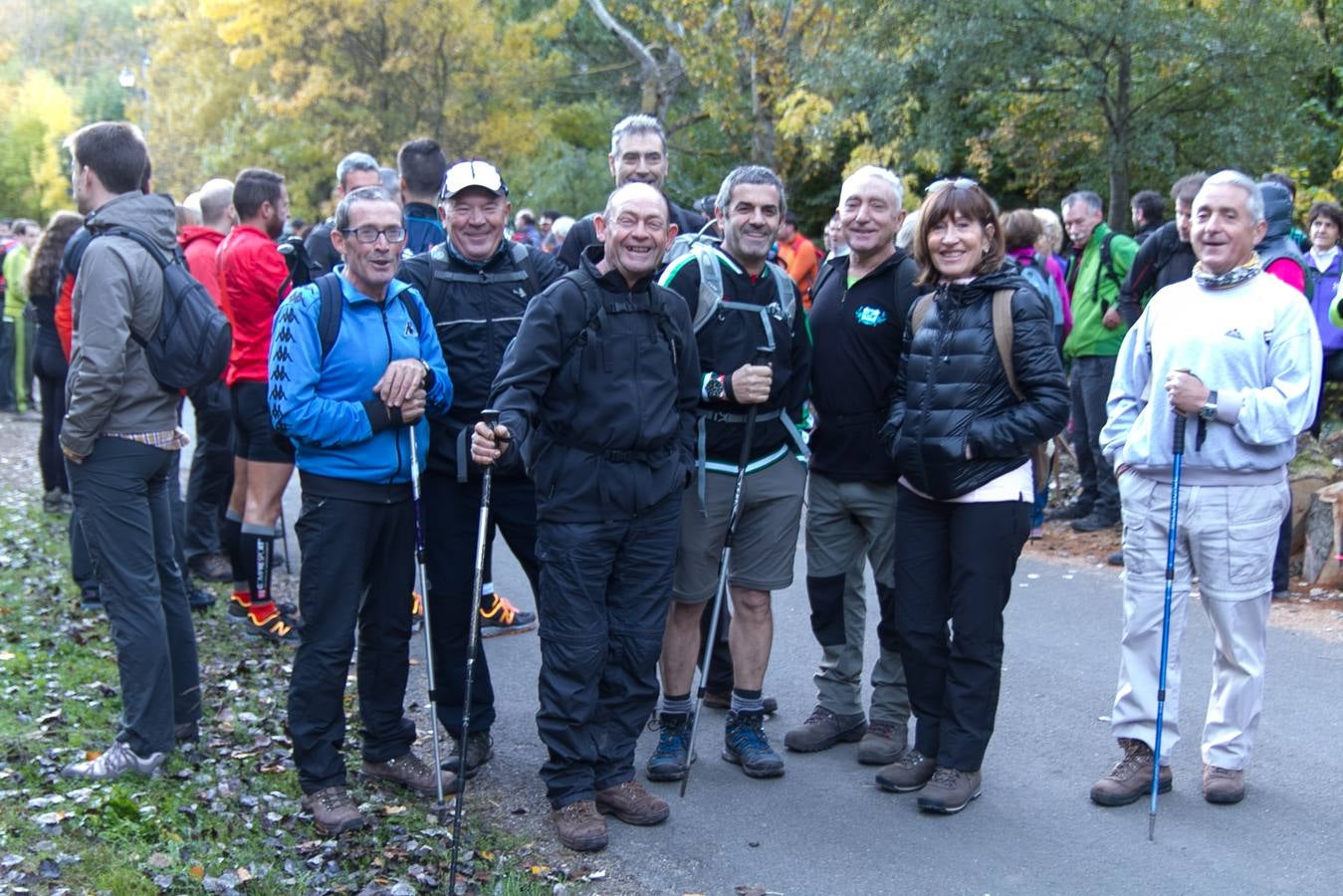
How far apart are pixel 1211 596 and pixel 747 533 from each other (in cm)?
185

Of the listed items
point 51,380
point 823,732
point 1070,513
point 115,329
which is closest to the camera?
point 115,329

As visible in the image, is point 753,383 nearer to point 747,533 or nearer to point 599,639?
point 747,533

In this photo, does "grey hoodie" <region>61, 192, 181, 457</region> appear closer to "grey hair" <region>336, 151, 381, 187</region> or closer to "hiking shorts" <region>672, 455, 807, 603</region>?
"hiking shorts" <region>672, 455, 807, 603</region>

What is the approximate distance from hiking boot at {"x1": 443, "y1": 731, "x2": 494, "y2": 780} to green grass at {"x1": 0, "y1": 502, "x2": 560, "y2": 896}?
306 mm

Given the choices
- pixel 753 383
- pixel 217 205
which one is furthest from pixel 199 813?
pixel 217 205

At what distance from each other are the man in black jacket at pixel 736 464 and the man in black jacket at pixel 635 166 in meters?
1.02

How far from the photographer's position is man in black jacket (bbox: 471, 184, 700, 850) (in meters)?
5.04

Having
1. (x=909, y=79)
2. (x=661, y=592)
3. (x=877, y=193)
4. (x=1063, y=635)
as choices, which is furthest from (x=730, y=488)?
(x=909, y=79)

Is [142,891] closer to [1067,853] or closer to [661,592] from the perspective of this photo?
[661,592]

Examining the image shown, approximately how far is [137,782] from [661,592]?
7.37 ft

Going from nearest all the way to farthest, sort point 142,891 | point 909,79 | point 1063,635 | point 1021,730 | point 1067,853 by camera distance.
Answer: point 142,891 → point 1067,853 → point 1021,730 → point 1063,635 → point 909,79

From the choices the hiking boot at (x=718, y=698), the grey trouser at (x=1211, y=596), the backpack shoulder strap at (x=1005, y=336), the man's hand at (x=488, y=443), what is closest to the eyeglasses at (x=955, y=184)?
the backpack shoulder strap at (x=1005, y=336)

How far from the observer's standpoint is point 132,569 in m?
5.47

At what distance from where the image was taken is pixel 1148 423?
211 inches
